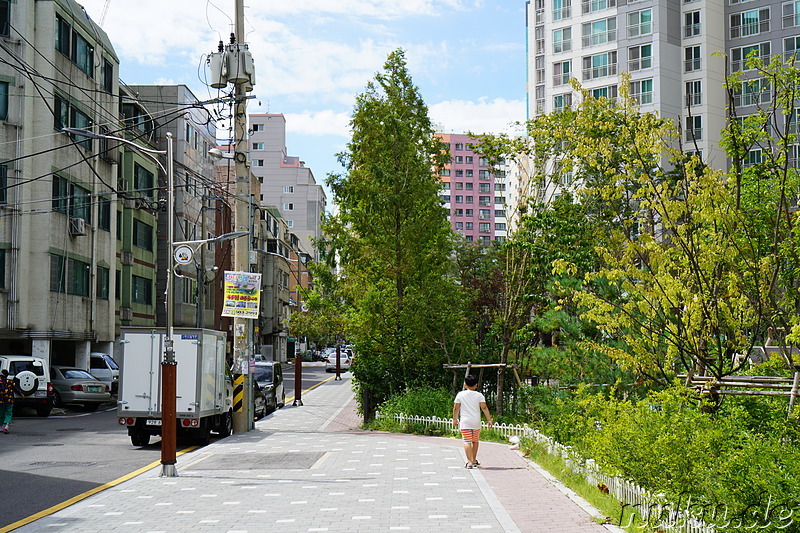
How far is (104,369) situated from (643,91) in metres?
37.9

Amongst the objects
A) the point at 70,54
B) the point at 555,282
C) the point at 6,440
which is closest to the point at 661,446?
the point at 555,282

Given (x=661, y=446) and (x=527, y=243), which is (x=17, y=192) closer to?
(x=527, y=243)

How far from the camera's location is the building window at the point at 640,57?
2288 inches

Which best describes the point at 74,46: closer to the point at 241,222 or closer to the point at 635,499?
the point at 241,222

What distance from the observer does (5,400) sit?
23094mm

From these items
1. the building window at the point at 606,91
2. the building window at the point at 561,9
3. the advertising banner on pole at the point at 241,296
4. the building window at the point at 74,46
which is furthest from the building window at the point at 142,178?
the building window at the point at 561,9

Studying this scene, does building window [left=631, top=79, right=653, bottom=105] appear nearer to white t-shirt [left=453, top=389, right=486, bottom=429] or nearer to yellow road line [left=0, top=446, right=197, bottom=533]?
white t-shirt [left=453, top=389, right=486, bottom=429]

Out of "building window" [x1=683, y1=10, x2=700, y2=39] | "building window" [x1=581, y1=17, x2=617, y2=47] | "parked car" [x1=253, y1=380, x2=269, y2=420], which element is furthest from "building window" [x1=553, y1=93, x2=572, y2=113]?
"parked car" [x1=253, y1=380, x2=269, y2=420]

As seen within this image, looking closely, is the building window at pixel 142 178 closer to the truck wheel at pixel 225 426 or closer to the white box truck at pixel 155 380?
the truck wheel at pixel 225 426

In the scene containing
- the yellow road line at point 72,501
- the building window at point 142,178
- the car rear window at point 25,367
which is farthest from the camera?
the building window at point 142,178

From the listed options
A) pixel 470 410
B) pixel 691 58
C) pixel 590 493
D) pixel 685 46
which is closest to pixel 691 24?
pixel 685 46

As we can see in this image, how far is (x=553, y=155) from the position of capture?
22562 millimetres

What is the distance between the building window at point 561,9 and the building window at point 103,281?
36.9 metres

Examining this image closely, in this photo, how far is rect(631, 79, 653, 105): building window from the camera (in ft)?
189
